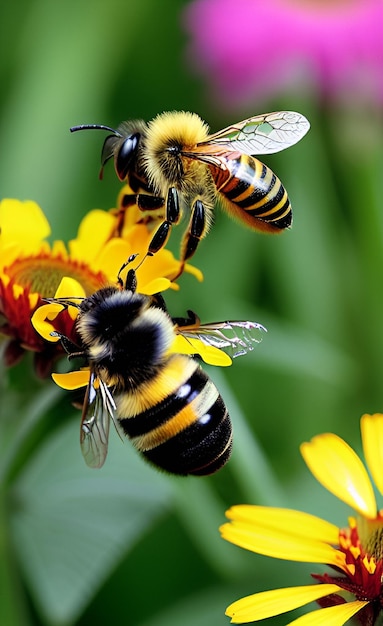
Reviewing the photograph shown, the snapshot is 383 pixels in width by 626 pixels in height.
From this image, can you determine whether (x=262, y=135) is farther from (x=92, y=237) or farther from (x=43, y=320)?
(x=43, y=320)

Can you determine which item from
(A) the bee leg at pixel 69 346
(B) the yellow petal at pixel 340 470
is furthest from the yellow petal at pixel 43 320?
(B) the yellow petal at pixel 340 470

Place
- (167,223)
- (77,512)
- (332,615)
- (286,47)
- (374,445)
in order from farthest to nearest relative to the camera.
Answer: (286,47)
(77,512)
(167,223)
(374,445)
(332,615)

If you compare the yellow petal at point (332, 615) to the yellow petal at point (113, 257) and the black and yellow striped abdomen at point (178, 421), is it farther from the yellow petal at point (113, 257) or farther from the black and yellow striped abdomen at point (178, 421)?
the yellow petal at point (113, 257)

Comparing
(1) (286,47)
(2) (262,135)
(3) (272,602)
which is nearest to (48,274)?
(2) (262,135)

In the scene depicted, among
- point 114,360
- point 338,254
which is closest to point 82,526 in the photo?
point 114,360

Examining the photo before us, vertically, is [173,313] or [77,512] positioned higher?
[173,313]

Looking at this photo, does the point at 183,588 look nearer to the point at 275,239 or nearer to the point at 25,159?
the point at 275,239
